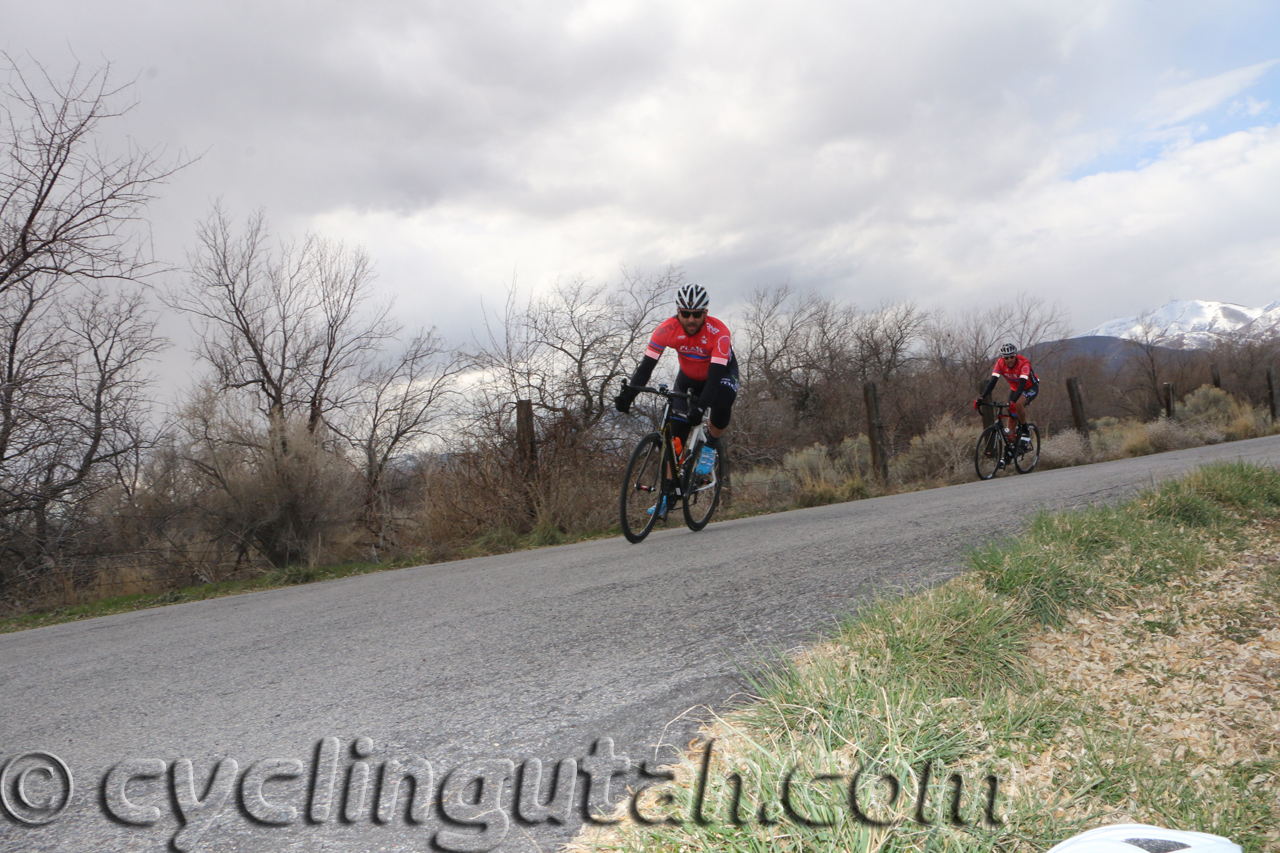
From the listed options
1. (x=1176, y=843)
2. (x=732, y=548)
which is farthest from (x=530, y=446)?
(x=1176, y=843)

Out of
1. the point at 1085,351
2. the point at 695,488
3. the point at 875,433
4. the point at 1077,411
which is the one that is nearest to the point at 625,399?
the point at 695,488

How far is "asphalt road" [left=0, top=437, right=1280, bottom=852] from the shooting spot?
6.34 feet

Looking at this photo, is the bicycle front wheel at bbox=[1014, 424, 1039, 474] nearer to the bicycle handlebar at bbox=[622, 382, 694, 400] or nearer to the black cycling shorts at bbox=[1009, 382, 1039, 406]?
the black cycling shorts at bbox=[1009, 382, 1039, 406]

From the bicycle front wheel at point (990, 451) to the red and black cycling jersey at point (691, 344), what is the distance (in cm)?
786

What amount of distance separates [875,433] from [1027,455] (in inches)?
123

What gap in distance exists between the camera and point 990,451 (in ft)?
45.2

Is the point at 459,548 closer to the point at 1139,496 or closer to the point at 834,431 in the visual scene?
the point at 1139,496

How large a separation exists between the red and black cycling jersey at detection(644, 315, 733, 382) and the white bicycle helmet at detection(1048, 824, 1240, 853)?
22.0 feet

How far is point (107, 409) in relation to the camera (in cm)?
1313

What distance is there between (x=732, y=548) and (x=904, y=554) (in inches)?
57.3

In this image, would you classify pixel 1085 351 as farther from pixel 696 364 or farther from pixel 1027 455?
pixel 696 364

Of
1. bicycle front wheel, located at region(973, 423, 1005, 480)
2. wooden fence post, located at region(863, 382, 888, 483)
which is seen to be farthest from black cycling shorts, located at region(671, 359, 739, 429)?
bicycle front wheel, located at region(973, 423, 1005, 480)

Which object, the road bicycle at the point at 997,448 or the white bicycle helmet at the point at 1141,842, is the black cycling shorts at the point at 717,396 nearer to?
the white bicycle helmet at the point at 1141,842

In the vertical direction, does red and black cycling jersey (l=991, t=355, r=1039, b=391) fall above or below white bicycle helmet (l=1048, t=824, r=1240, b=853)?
above
